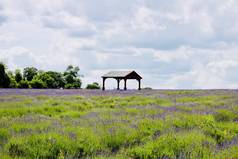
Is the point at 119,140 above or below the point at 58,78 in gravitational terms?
below

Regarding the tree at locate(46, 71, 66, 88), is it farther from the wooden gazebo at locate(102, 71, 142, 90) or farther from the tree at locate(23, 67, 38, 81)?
the wooden gazebo at locate(102, 71, 142, 90)

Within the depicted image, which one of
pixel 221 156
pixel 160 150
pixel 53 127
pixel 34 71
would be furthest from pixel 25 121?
pixel 34 71

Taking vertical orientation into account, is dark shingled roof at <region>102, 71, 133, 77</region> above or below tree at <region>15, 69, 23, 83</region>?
below

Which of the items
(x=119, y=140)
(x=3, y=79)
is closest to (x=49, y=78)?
(x=3, y=79)

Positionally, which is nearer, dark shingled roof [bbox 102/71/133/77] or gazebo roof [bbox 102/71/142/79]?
gazebo roof [bbox 102/71/142/79]

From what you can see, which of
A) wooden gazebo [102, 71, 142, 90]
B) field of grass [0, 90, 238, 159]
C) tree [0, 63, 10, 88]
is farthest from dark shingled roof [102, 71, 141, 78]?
field of grass [0, 90, 238, 159]

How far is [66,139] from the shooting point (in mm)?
6238

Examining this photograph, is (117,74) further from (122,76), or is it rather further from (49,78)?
(49,78)

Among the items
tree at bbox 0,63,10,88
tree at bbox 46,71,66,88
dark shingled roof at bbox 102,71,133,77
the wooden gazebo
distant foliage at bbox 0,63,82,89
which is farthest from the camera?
tree at bbox 46,71,66,88

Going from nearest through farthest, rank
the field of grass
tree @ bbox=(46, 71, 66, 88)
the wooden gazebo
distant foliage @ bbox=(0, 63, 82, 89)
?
the field of grass → the wooden gazebo → distant foliage @ bbox=(0, 63, 82, 89) → tree @ bbox=(46, 71, 66, 88)

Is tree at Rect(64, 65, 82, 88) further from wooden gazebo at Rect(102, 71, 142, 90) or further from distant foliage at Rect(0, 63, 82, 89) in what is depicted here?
wooden gazebo at Rect(102, 71, 142, 90)

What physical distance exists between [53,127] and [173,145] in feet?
8.32

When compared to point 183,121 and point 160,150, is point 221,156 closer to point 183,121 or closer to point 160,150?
point 160,150

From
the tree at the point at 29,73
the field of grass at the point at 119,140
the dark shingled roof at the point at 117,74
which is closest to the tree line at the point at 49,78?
the tree at the point at 29,73
